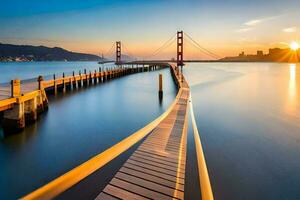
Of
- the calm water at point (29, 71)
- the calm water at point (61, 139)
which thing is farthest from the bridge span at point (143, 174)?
the calm water at point (29, 71)

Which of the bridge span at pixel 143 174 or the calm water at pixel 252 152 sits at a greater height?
the bridge span at pixel 143 174

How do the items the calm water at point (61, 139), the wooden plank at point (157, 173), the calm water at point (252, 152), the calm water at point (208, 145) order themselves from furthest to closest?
1. the calm water at point (61, 139)
2. the calm water at point (208, 145)
3. the calm water at point (252, 152)
4. the wooden plank at point (157, 173)

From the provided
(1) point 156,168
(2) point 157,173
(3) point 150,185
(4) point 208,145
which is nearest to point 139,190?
(3) point 150,185

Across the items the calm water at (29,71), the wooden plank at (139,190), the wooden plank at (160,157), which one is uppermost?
the calm water at (29,71)

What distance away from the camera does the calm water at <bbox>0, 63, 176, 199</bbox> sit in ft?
18.9

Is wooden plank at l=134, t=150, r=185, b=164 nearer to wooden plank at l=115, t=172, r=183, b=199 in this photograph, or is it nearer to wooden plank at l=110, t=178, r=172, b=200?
wooden plank at l=115, t=172, r=183, b=199

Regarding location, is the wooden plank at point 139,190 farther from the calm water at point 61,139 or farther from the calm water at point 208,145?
the calm water at point 61,139

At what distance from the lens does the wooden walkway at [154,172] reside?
324cm

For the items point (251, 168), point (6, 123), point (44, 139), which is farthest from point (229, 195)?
point (6, 123)

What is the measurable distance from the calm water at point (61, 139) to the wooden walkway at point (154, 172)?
2708 mm

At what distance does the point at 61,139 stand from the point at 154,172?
5.85 meters

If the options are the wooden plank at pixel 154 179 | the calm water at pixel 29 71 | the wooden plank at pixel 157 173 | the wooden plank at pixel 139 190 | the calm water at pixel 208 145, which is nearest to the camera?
the wooden plank at pixel 139 190

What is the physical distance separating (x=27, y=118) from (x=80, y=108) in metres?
4.46

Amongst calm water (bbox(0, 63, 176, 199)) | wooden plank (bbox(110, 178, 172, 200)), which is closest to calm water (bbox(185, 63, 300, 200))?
wooden plank (bbox(110, 178, 172, 200))
